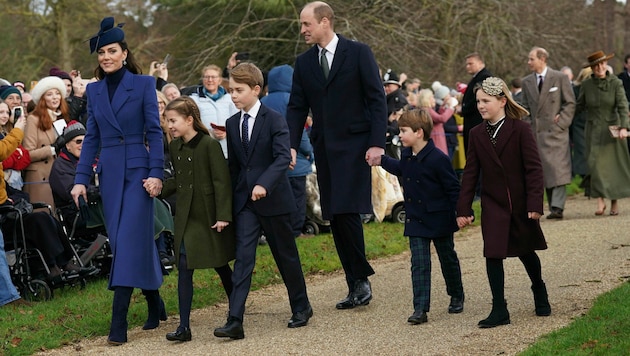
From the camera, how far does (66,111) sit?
11.8m

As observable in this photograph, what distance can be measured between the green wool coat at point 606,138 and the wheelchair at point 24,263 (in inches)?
287

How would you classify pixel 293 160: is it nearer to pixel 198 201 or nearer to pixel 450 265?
pixel 198 201

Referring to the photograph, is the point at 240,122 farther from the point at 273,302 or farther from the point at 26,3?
the point at 26,3

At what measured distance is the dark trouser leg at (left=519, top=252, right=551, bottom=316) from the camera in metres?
7.56

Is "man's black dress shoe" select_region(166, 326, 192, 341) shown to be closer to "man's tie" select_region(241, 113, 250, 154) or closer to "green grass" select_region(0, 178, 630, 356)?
"green grass" select_region(0, 178, 630, 356)

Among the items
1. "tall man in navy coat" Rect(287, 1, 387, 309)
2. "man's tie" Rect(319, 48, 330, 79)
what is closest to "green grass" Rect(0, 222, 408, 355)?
"tall man in navy coat" Rect(287, 1, 387, 309)

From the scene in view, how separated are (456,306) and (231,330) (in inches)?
67.5

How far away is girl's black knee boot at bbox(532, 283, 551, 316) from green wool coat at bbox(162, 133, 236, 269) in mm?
2181

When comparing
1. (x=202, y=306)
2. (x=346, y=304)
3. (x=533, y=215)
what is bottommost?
(x=202, y=306)

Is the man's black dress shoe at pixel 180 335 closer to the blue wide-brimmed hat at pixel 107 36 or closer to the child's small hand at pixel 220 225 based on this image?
the child's small hand at pixel 220 225

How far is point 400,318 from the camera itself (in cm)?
791

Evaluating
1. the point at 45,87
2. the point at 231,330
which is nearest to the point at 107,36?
the point at 231,330

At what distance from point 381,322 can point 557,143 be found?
683 centimetres

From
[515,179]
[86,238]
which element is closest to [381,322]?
[515,179]
